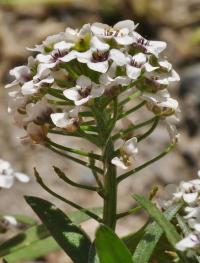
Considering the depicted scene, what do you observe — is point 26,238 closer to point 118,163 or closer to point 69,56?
point 118,163

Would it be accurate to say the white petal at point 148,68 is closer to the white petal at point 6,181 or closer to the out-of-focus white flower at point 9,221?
the white petal at point 6,181

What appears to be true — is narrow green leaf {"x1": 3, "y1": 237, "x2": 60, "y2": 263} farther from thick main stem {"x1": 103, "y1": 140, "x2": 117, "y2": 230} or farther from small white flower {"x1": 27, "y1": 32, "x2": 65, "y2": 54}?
small white flower {"x1": 27, "y1": 32, "x2": 65, "y2": 54}

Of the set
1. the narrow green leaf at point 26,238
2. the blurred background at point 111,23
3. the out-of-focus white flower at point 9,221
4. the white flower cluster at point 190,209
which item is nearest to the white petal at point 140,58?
the white flower cluster at point 190,209

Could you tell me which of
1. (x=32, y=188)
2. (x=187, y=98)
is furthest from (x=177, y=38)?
(x=32, y=188)

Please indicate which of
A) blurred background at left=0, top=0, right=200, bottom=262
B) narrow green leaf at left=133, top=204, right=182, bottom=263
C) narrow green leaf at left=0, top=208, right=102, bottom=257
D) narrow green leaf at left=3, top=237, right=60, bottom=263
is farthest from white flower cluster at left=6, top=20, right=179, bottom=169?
blurred background at left=0, top=0, right=200, bottom=262

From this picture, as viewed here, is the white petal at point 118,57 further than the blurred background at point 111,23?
No

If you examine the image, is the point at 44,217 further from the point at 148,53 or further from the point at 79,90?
the point at 148,53
